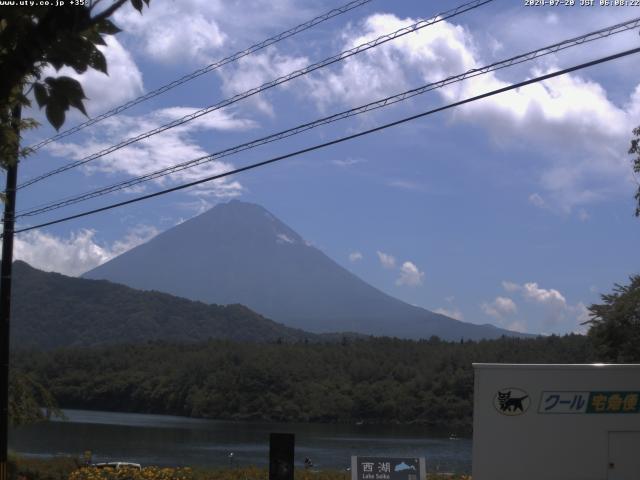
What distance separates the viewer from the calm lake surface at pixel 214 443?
43.2 m

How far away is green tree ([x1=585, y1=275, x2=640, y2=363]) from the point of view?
1065 inches

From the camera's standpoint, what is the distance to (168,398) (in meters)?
98.1

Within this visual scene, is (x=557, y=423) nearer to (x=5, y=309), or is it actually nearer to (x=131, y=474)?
(x=131, y=474)

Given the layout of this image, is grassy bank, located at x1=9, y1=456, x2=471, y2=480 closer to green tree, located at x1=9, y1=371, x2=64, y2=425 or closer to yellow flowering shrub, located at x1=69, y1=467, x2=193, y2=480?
yellow flowering shrub, located at x1=69, y1=467, x2=193, y2=480

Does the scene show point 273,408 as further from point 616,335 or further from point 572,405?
point 572,405

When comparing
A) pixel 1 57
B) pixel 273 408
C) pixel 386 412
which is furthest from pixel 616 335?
pixel 273 408

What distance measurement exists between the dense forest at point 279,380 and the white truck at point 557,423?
70246 millimetres

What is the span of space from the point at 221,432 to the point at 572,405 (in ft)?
204

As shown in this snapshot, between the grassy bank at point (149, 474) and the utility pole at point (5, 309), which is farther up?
the utility pole at point (5, 309)

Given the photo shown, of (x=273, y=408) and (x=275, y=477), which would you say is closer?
(x=275, y=477)

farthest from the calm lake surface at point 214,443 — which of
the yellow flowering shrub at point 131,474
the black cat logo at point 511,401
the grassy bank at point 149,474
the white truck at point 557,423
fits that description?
the black cat logo at point 511,401

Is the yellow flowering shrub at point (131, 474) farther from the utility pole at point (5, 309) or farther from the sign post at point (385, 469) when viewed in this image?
the sign post at point (385, 469)

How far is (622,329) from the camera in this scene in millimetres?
27297

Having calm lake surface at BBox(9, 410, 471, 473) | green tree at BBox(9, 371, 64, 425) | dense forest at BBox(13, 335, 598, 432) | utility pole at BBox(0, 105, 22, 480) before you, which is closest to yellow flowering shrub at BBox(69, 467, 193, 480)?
green tree at BBox(9, 371, 64, 425)
